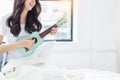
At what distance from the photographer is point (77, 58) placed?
2.66 m

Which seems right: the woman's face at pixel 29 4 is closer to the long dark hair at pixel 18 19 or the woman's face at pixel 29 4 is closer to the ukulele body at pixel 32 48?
the long dark hair at pixel 18 19

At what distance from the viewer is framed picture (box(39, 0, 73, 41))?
2732 mm

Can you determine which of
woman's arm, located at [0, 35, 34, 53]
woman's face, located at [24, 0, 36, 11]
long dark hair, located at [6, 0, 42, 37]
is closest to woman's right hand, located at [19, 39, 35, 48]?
woman's arm, located at [0, 35, 34, 53]

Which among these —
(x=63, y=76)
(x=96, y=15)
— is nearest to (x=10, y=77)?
(x=63, y=76)

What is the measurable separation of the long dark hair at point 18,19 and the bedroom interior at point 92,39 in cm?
96

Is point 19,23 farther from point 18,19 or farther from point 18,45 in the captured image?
point 18,45

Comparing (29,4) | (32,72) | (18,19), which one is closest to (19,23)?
(18,19)

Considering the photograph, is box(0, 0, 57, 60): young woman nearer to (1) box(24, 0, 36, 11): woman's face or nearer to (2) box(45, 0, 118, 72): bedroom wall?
(1) box(24, 0, 36, 11): woman's face

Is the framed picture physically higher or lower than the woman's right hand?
higher

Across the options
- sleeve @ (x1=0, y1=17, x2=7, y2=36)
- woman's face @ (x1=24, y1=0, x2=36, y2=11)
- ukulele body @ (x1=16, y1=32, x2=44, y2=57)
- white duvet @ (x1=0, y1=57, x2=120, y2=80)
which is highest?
woman's face @ (x1=24, y1=0, x2=36, y2=11)

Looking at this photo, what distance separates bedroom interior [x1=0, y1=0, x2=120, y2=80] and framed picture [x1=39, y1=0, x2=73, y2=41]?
7cm

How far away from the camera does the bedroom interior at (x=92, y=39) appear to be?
2.63m

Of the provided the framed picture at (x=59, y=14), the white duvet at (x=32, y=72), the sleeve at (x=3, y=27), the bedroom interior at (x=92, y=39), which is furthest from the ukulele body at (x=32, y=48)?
the framed picture at (x=59, y=14)

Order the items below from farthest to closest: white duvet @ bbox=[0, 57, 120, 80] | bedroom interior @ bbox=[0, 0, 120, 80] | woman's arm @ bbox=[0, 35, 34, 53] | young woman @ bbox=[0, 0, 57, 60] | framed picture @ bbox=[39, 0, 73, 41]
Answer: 1. framed picture @ bbox=[39, 0, 73, 41]
2. bedroom interior @ bbox=[0, 0, 120, 80]
3. young woman @ bbox=[0, 0, 57, 60]
4. woman's arm @ bbox=[0, 35, 34, 53]
5. white duvet @ bbox=[0, 57, 120, 80]
